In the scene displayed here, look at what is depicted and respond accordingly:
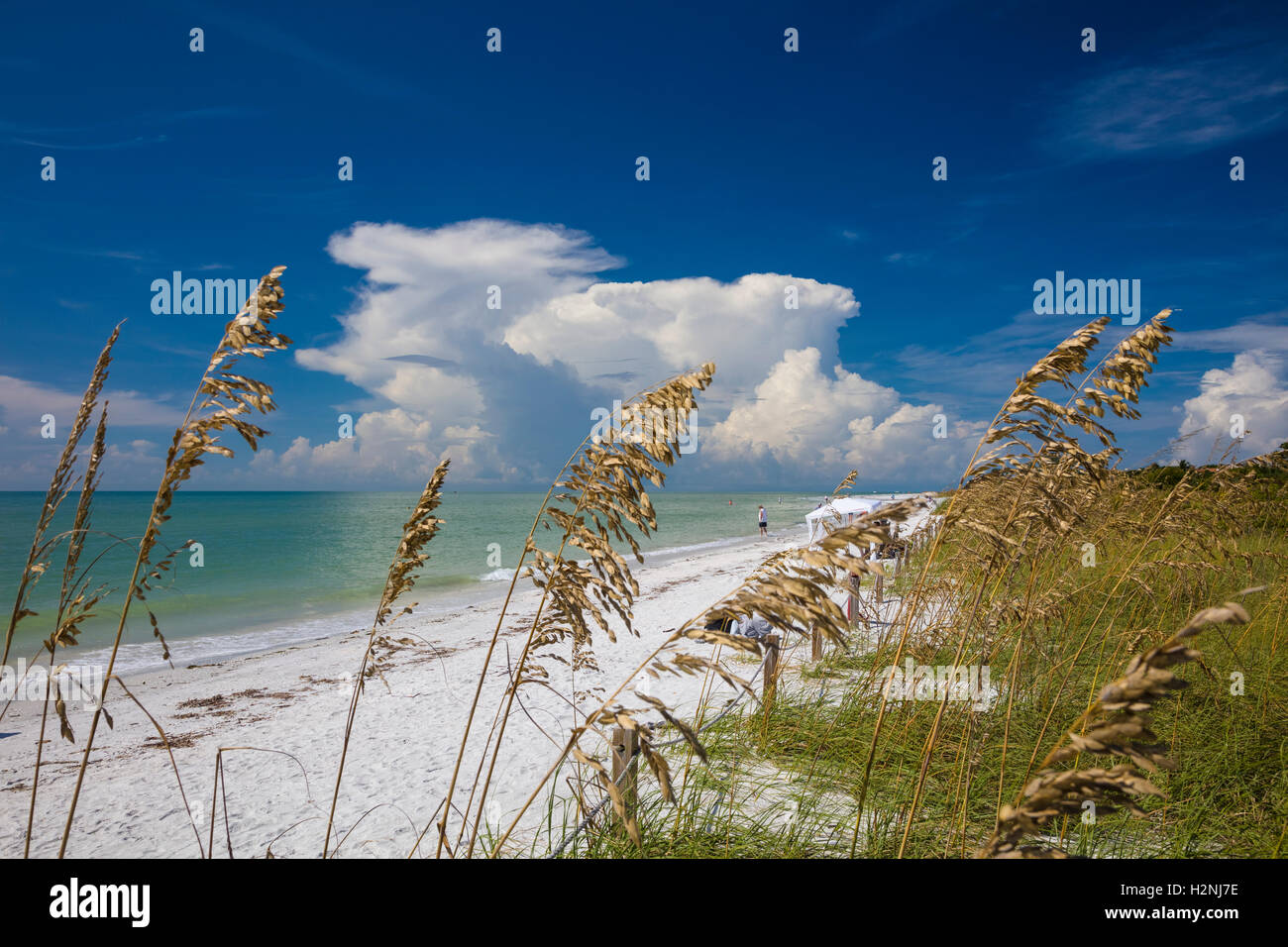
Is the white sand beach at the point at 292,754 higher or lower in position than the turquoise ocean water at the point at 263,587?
higher

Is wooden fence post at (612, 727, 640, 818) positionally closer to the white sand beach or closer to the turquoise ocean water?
the white sand beach

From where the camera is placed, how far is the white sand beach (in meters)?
6.62

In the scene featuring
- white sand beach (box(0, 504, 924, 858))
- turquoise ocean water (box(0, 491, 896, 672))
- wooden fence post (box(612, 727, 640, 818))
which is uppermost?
wooden fence post (box(612, 727, 640, 818))

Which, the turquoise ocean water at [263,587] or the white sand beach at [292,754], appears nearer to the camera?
the white sand beach at [292,754]

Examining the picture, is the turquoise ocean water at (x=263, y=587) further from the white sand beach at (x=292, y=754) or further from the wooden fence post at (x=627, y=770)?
the white sand beach at (x=292, y=754)

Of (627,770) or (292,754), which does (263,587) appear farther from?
(627,770)

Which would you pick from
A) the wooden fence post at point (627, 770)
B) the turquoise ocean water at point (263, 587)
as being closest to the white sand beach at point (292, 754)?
the wooden fence post at point (627, 770)

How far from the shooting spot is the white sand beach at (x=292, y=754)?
6617 mm

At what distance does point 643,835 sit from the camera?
130 inches

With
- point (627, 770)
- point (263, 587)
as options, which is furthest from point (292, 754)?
point (263, 587)

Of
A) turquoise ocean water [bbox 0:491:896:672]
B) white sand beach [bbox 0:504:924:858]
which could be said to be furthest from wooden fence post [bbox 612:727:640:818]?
turquoise ocean water [bbox 0:491:896:672]

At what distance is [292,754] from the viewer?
33.4 ft
